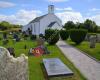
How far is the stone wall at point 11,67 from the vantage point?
24.9ft

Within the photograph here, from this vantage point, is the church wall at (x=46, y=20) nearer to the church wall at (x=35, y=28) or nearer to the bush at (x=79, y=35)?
the church wall at (x=35, y=28)

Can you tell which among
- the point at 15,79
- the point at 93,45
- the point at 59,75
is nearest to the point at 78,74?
the point at 59,75

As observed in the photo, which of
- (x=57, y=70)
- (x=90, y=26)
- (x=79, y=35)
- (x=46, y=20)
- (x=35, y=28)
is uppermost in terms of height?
(x=46, y=20)

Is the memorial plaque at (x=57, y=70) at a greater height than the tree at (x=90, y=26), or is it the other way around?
the tree at (x=90, y=26)

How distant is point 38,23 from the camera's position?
68625mm

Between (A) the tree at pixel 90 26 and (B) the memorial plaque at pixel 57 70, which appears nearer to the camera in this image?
(B) the memorial plaque at pixel 57 70

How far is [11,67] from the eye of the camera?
25.1 feet

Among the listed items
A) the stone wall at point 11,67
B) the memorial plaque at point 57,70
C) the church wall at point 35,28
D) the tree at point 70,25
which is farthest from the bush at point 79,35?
the church wall at point 35,28

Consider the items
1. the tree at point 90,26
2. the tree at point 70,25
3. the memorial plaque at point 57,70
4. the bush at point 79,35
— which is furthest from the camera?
the tree at point 70,25

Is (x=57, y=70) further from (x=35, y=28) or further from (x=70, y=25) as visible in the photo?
(x=35, y=28)

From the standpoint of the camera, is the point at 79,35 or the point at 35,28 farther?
the point at 35,28

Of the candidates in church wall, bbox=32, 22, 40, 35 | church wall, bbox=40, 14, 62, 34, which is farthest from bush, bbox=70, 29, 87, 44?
church wall, bbox=32, 22, 40, 35

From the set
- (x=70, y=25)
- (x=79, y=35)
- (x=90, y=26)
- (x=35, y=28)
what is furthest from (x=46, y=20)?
(x=79, y=35)

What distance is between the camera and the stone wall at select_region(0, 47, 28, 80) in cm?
759
